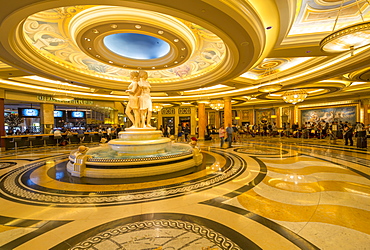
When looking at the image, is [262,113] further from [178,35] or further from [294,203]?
[294,203]

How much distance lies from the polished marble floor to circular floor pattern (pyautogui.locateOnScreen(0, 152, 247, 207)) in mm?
18

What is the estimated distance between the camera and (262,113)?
21.8 meters

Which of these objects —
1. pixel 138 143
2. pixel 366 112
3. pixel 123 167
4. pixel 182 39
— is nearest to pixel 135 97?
pixel 138 143

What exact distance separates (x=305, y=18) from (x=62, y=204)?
657 cm

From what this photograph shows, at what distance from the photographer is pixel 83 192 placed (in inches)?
124

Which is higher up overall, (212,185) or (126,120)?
(126,120)

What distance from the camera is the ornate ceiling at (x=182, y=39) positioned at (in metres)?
3.36

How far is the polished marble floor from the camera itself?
1741 millimetres

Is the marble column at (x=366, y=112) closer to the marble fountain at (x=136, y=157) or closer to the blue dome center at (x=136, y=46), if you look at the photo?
the marble fountain at (x=136, y=157)

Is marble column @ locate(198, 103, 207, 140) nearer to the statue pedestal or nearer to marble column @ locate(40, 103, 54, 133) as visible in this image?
the statue pedestal

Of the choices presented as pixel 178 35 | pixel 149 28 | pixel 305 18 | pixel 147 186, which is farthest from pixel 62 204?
pixel 305 18

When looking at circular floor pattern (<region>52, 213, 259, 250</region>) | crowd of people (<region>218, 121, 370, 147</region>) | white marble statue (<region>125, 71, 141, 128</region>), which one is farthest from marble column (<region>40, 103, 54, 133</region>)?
circular floor pattern (<region>52, 213, 259, 250</region>)

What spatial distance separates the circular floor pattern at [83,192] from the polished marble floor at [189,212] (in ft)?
0.06

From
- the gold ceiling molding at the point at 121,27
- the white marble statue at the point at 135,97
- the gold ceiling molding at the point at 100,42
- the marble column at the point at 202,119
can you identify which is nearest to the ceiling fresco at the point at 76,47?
the gold ceiling molding at the point at 100,42
